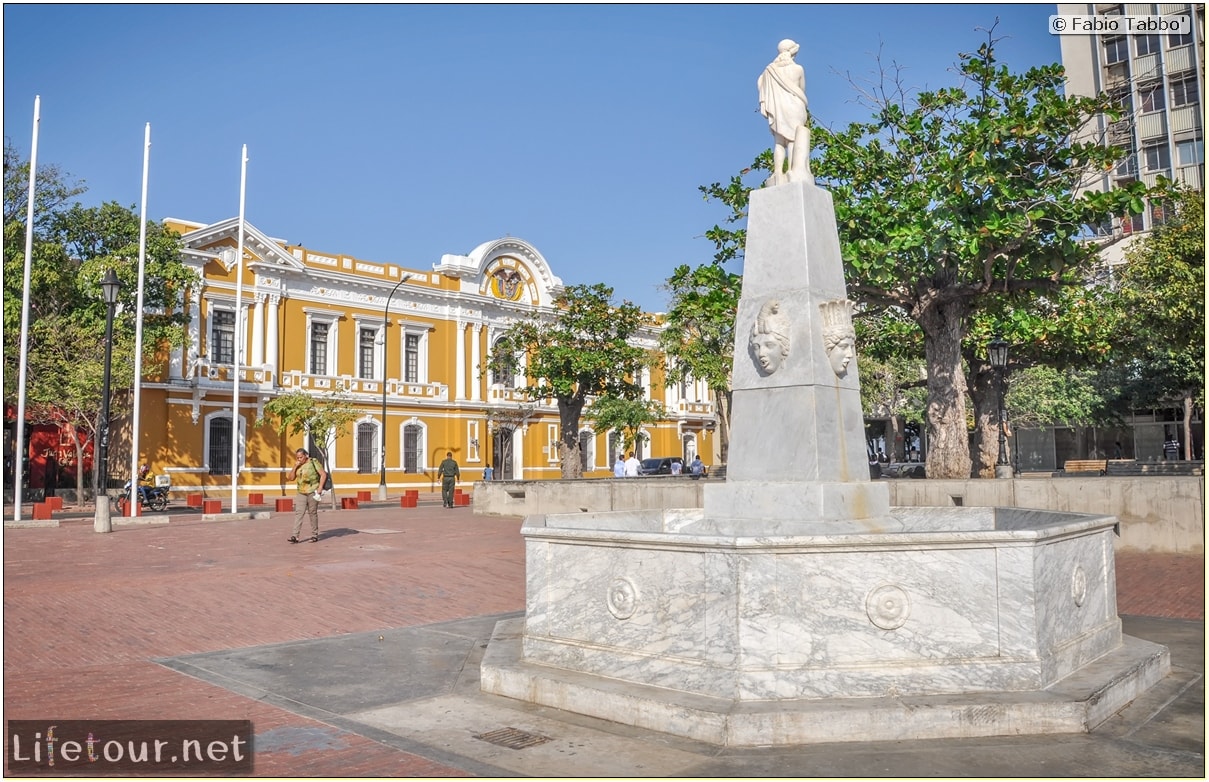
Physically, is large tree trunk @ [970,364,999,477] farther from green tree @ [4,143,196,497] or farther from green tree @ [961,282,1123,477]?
green tree @ [4,143,196,497]

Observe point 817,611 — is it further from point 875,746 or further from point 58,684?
point 58,684

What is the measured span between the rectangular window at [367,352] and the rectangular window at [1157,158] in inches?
1505

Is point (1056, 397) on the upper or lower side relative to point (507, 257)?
lower

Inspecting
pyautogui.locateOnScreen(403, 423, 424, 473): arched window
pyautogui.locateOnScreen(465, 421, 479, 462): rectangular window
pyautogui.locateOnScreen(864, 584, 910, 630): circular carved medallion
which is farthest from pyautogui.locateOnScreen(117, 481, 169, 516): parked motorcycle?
pyautogui.locateOnScreen(864, 584, 910, 630): circular carved medallion

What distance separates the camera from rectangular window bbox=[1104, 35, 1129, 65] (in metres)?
52.0

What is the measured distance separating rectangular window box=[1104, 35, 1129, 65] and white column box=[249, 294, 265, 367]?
144ft

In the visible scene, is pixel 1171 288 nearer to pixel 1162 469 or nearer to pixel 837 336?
pixel 1162 469

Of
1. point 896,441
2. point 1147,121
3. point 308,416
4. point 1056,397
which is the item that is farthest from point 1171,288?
point 896,441

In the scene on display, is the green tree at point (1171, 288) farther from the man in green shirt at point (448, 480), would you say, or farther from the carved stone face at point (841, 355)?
the carved stone face at point (841, 355)

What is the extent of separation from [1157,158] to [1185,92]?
322 centimetres

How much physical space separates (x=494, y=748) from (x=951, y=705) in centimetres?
257

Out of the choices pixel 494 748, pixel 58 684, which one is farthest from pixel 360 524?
pixel 494 748

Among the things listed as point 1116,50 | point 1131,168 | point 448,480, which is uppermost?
point 1116,50

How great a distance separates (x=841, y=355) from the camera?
7.89 m
